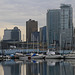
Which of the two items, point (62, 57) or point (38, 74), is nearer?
point (38, 74)

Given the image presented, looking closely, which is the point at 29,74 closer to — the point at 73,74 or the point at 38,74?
the point at 38,74

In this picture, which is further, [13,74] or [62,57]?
[62,57]

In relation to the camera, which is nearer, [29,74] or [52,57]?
[29,74]

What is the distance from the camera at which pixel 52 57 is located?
325 feet

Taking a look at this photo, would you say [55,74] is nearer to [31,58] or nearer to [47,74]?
[47,74]

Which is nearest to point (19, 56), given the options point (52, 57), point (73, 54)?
point (52, 57)

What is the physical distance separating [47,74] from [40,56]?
5304 cm

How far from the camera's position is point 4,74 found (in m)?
47.3

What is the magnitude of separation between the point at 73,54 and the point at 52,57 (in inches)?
302

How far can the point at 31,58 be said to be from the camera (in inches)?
3885

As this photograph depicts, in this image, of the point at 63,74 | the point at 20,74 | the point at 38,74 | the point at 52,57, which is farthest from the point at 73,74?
the point at 52,57

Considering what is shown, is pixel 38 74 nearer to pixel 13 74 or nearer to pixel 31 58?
pixel 13 74

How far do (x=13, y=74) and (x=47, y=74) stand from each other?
18.4 ft

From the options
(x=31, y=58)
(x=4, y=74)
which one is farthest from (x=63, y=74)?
(x=31, y=58)
